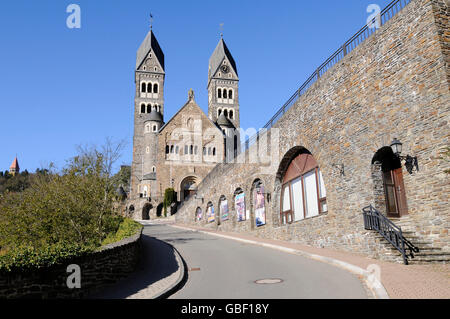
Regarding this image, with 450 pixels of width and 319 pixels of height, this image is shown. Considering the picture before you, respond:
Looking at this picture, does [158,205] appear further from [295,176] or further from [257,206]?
[295,176]

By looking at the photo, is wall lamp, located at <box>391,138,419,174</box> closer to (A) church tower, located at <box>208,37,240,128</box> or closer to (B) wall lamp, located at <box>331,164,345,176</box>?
(B) wall lamp, located at <box>331,164,345,176</box>

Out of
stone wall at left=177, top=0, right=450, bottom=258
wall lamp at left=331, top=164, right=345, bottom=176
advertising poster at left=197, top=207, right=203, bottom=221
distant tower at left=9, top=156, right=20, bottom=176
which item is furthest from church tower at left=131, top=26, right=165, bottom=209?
distant tower at left=9, top=156, right=20, bottom=176

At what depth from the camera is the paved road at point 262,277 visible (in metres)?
7.94

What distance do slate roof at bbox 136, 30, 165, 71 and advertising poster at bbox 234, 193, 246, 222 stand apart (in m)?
50.4

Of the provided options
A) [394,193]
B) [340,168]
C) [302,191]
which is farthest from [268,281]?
[302,191]

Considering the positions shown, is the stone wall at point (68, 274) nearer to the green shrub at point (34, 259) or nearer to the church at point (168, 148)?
the green shrub at point (34, 259)

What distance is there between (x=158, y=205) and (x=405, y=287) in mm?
48472

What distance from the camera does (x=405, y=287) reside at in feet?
25.5

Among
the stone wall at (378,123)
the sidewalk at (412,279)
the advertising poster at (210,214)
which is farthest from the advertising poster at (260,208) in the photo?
the sidewalk at (412,279)

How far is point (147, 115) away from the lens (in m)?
61.6

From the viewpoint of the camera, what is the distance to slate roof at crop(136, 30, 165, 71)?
69.5 metres

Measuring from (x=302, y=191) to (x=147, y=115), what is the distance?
47571 millimetres
